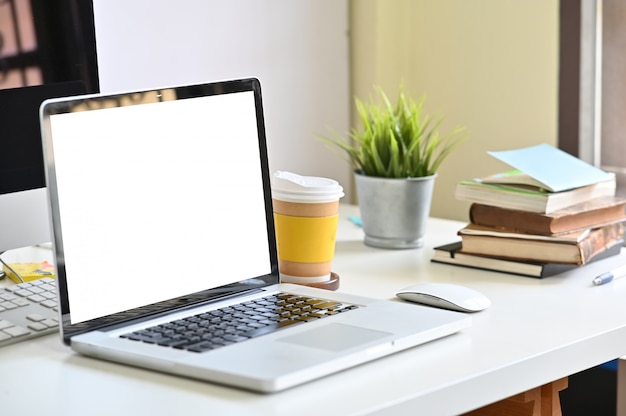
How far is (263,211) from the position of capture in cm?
114

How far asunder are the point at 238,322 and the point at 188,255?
0.11 meters

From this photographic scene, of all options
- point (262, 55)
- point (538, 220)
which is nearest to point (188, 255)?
point (538, 220)

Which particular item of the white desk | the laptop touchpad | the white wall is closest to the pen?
the white desk

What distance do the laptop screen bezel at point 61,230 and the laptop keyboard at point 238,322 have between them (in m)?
0.03

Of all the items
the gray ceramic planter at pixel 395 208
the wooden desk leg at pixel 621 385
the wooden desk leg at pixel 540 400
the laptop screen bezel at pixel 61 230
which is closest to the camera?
the laptop screen bezel at pixel 61 230

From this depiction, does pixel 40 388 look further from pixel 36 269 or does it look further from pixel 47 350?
pixel 36 269

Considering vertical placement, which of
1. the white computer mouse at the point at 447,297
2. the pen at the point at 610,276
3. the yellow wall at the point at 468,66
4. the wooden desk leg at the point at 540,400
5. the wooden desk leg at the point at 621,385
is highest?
the yellow wall at the point at 468,66

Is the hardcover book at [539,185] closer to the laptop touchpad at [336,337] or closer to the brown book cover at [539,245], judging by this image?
the brown book cover at [539,245]

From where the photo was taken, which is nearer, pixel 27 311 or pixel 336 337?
pixel 336 337

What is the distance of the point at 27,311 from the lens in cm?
110

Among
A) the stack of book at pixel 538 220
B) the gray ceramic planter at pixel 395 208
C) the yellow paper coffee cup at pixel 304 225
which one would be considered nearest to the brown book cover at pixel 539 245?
the stack of book at pixel 538 220

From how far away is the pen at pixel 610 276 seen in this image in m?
1.23

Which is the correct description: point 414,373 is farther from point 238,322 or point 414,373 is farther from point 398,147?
point 398,147

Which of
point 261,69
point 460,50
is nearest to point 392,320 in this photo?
point 261,69
